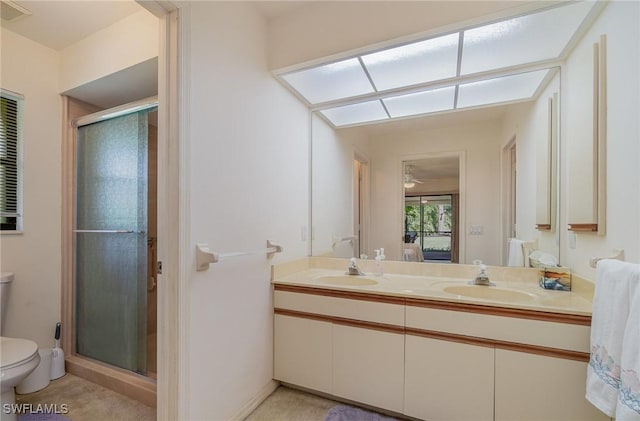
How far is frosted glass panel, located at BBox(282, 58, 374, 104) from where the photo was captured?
1.93m

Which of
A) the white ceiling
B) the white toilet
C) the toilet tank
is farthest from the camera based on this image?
the toilet tank

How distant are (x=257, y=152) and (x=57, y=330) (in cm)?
208

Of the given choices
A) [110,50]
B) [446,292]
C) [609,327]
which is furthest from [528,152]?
[110,50]

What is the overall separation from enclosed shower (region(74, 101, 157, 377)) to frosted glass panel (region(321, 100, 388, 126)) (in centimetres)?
134

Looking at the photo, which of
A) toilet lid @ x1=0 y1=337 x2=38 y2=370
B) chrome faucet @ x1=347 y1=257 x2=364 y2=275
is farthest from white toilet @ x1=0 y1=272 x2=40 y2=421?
chrome faucet @ x1=347 y1=257 x2=364 y2=275

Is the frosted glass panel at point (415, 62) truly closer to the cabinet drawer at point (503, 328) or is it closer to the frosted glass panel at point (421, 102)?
the frosted glass panel at point (421, 102)

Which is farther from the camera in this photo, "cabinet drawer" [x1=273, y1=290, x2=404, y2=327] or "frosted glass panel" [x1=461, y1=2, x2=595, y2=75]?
"cabinet drawer" [x1=273, y1=290, x2=404, y2=327]

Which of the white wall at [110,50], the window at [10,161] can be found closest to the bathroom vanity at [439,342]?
the white wall at [110,50]

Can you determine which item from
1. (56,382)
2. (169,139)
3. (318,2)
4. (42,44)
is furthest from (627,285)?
(42,44)

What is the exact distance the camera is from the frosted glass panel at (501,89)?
71.1 inches

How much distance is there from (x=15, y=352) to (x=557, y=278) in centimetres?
302

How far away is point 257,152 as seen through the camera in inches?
71.1

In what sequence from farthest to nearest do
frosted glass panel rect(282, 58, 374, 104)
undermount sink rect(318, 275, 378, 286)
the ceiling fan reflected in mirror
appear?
the ceiling fan reflected in mirror
undermount sink rect(318, 275, 378, 286)
frosted glass panel rect(282, 58, 374, 104)

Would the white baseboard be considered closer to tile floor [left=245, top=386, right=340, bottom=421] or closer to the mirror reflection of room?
tile floor [left=245, top=386, right=340, bottom=421]
